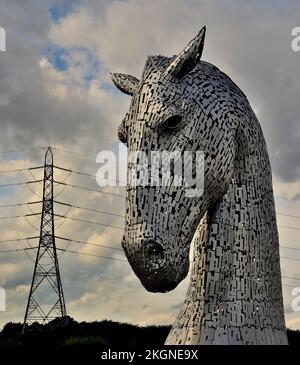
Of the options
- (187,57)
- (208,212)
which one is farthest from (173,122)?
(208,212)

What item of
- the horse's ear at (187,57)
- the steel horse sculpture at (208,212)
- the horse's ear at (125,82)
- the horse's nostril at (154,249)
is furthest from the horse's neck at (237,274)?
the horse's ear at (125,82)

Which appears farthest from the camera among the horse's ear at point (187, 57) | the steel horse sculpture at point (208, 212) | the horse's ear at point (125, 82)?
the horse's ear at point (125, 82)

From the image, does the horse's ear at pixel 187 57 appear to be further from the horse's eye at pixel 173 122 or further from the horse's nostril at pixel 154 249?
the horse's nostril at pixel 154 249

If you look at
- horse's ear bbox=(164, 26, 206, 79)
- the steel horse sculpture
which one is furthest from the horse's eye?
horse's ear bbox=(164, 26, 206, 79)

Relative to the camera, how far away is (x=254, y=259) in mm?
3717

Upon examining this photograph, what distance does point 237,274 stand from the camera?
3664mm

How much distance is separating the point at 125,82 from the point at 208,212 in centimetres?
100

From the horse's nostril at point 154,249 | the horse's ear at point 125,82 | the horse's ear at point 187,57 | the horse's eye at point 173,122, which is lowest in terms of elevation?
the horse's nostril at point 154,249

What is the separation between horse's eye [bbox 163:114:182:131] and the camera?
11.2 ft

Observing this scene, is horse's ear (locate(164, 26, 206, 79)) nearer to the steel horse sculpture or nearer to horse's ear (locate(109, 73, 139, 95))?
the steel horse sculpture

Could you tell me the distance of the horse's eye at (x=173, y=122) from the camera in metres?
3.41

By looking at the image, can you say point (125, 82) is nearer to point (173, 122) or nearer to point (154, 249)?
point (173, 122)

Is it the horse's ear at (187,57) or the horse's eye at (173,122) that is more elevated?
the horse's ear at (187,57)

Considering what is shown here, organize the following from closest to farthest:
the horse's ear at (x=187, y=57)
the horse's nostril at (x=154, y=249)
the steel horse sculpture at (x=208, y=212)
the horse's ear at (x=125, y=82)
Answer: the horse's nostril at (x=154, y=249) < the steel horse sculpture at (x=208, y=212) < the horse's ear at (x=187, y=57) < the horse's ear at (x=125, y=82)
